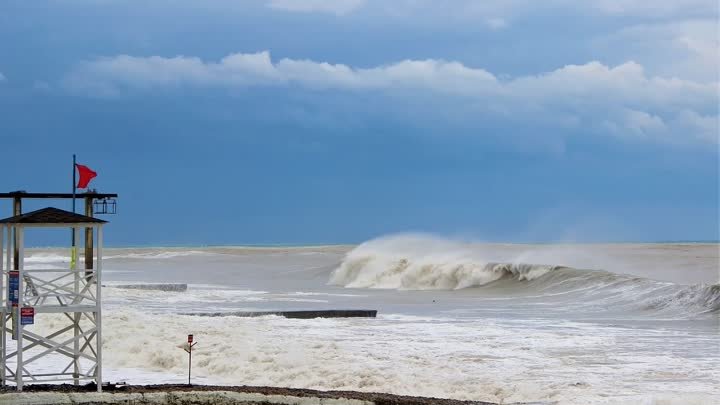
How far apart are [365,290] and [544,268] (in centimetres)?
776

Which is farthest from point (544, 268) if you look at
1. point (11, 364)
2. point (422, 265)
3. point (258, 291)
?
point (11, 364)

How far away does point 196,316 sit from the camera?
2391 cm

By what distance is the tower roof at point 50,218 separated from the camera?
13078mm

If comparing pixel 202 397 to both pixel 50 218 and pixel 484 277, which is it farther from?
pixel 484 277

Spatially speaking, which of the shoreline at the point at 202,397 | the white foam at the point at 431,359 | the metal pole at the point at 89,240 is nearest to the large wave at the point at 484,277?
the white foam at the point at 431,359

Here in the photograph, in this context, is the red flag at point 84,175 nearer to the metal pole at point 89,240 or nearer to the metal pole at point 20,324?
the metal pole at point 89,240

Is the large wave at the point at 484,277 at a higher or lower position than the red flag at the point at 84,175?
lower

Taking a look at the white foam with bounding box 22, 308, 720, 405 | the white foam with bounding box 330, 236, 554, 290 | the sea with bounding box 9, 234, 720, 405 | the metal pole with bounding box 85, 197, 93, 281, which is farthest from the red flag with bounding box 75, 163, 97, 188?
the white foam with bounding box 330, 236, 554, 290

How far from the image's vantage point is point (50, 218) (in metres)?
13.2

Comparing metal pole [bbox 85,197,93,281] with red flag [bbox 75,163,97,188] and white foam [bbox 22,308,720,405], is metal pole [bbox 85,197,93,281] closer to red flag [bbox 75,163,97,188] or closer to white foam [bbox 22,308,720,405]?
red flag [bbox 75,163,97,188]

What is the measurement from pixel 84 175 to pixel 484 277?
2063cm

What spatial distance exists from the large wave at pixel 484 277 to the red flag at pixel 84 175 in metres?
15.7

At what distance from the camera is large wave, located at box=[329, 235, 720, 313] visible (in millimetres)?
30109

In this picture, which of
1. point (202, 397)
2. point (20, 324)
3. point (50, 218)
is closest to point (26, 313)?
point (20, 324)
